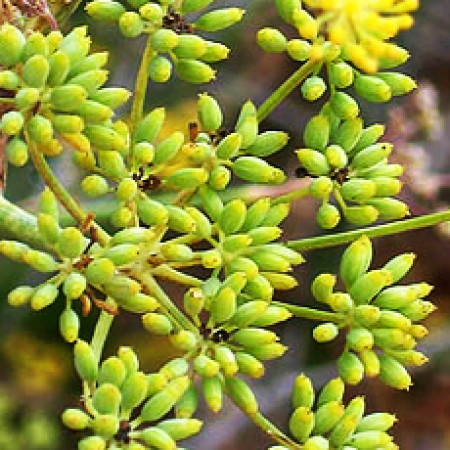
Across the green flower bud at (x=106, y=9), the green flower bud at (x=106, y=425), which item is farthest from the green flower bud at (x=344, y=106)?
the green flower bud at (x=106, y=425)

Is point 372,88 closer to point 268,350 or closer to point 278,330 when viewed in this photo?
point 268,350

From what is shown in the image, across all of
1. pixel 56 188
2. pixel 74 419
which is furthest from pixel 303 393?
pixel 56 188

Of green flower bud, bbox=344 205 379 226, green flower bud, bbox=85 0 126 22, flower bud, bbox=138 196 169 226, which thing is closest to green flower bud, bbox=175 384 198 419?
flower bud, bbox=138 196 169 226

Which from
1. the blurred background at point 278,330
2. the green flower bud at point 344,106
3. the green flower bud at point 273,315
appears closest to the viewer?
the green flower bud at point 273,315

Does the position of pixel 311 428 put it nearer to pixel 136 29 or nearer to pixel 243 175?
pixel 243 175

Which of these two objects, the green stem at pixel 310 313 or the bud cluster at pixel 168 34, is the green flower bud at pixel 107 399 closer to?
the green stem at pixel 310 313
